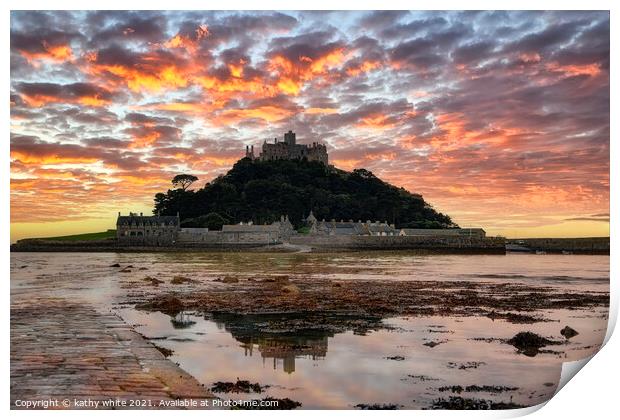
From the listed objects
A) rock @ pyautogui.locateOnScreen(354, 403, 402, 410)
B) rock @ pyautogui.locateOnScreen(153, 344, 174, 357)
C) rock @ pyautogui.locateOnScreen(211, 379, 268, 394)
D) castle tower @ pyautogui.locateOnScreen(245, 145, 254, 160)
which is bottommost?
rock @ pyautogui.locateOnScreen(354, 403, 402, 410)

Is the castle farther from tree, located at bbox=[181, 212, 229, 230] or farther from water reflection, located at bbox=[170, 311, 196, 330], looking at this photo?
water reflection, located at bbox=[170, 311, 196, 330]

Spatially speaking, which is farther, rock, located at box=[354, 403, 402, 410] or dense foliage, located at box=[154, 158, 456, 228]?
dense foliage, located at box=[154, 158, 456, 228]

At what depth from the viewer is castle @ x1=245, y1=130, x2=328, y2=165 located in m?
65.5

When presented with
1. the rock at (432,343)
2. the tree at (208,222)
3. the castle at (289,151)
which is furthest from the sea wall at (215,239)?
the rock at (432,343)

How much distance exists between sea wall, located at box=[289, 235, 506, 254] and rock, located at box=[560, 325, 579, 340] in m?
41.9

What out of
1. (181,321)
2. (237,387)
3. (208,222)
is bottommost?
(237,387)

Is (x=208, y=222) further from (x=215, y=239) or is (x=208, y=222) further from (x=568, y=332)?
(x=568, y=332)

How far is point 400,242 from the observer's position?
Result: 54.1 m

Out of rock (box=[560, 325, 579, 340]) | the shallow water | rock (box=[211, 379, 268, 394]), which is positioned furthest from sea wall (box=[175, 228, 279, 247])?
rock (box=[211, 379, 268, 394])

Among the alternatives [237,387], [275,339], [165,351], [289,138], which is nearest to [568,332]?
[275,339]

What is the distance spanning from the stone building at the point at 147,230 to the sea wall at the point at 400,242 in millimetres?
10897

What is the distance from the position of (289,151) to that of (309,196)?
5984 mm

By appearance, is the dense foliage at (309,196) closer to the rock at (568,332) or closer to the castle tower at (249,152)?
the castle tower at (249,152)
